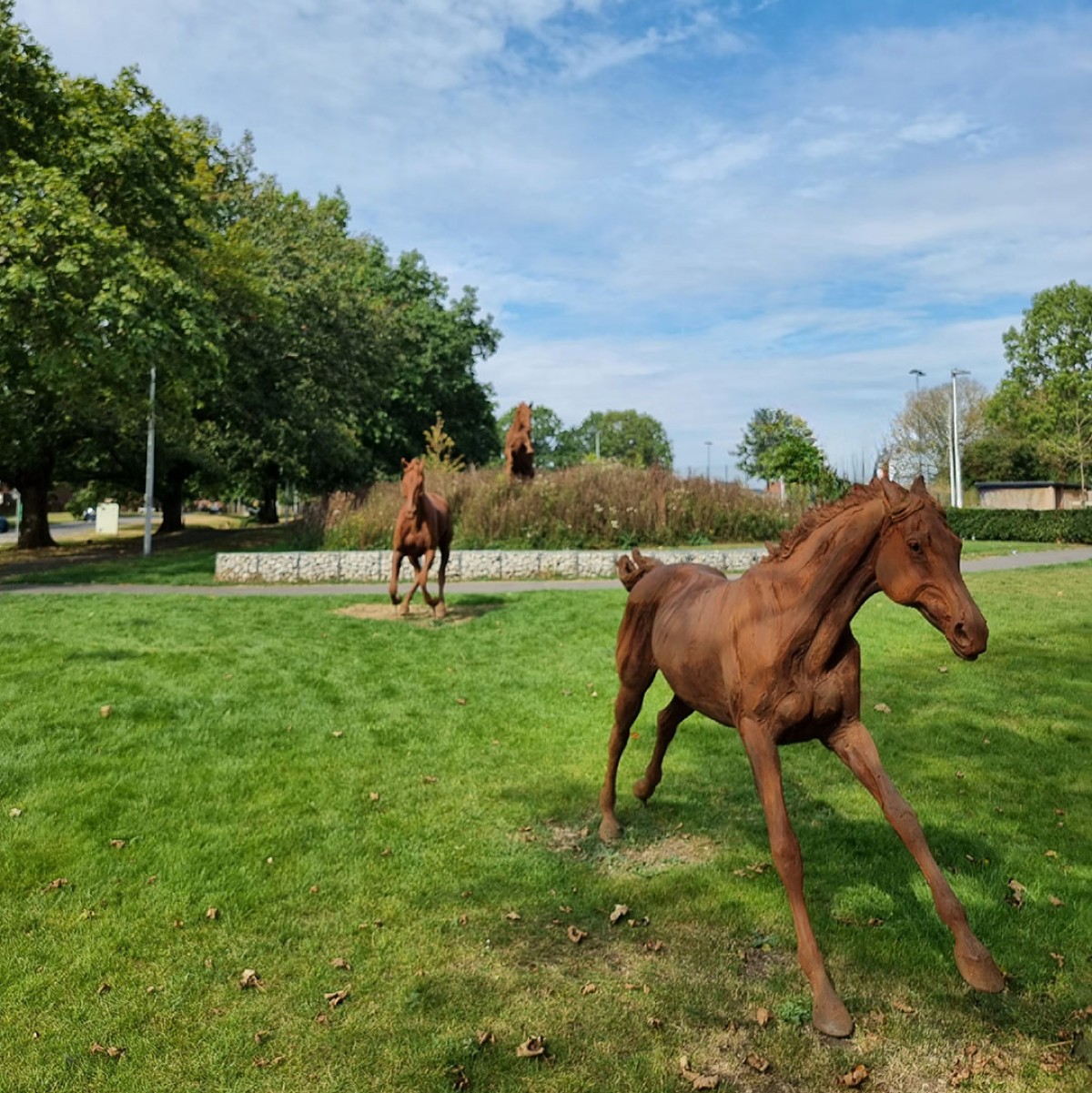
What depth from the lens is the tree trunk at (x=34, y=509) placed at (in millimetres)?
25953

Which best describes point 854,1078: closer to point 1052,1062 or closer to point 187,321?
point 1052,1062

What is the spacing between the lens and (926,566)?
9.45 feet

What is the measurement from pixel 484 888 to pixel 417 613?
316 inches

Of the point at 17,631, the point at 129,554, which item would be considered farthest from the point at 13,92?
the point at 17,631

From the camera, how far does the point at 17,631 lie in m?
9.52

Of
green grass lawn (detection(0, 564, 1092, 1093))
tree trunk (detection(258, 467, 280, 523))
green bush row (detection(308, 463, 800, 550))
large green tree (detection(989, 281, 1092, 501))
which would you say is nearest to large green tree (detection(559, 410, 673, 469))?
large green tree (detection(989, 281, 1092, 501))

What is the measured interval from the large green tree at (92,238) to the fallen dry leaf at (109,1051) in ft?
48.4

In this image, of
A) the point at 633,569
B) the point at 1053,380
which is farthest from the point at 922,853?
the point at 1053,380

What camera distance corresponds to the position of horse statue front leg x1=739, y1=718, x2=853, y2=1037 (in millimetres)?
2969

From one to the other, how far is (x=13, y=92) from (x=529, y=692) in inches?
692

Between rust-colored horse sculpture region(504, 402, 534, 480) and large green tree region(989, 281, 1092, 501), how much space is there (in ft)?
127

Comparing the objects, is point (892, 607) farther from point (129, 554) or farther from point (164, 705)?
point (129, 554)

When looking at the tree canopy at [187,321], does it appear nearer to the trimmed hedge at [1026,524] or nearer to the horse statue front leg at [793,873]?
the horse statue front leg at [793,873]

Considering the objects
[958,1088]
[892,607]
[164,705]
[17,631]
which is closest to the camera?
[958,1088]
